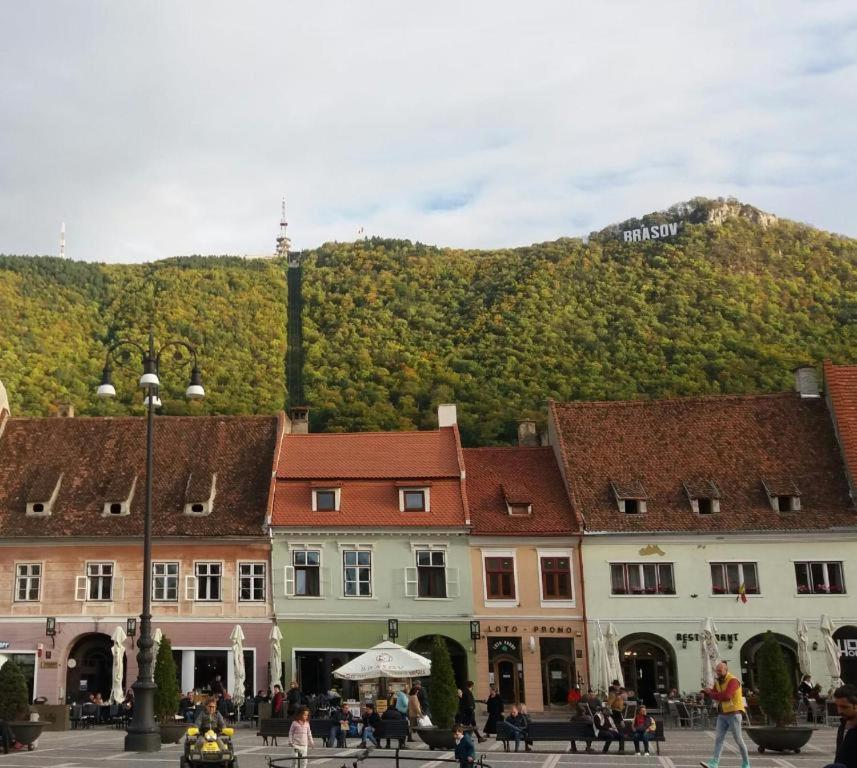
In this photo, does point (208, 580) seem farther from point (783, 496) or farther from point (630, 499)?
point (783, 496)

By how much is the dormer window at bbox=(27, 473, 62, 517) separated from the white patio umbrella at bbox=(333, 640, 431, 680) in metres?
15.7

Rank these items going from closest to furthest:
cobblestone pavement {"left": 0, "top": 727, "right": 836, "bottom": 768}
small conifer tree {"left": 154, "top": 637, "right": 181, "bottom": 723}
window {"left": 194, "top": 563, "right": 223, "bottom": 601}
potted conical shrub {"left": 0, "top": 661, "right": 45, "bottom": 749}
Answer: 1. cobblestone pavement {"left": 0, "top": 727, "right": 836, "bottom": 768}
2. potted conical shrub {"left": 0, "top": 661, "right": 45, "bottom": 749}
3. small conifer tree {"left": 154, "top": 637, "right": 181, "bottom": 723}
4. window {"left": 194, "top": 563, "right": 223, "bottom": 601}

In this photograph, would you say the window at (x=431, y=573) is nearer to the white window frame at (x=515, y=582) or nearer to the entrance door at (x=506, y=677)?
the white window frame at (x=515, y=582)

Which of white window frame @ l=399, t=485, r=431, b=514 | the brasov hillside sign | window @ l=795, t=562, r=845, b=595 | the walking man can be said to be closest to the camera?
the walking man

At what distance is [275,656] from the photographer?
3616 centimetres

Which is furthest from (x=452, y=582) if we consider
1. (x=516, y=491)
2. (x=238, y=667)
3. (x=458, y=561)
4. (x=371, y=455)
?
(x=238, y=667)

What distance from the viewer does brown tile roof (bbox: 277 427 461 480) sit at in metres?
40.4

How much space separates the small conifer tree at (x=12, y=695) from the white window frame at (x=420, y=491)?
16457 millimetres

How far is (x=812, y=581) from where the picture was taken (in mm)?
36844

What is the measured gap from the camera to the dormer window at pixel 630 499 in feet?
127

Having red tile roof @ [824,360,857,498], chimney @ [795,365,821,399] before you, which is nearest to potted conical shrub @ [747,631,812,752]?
red tile roof @ [824,360,857,498]

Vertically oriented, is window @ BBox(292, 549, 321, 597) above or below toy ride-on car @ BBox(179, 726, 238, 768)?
above

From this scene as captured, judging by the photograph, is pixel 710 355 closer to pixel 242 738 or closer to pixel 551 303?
pixel 551 303

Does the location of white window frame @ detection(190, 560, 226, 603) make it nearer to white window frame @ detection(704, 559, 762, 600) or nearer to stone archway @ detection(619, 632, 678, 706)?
stone archway @ detection(619, 632, 678, 706)
